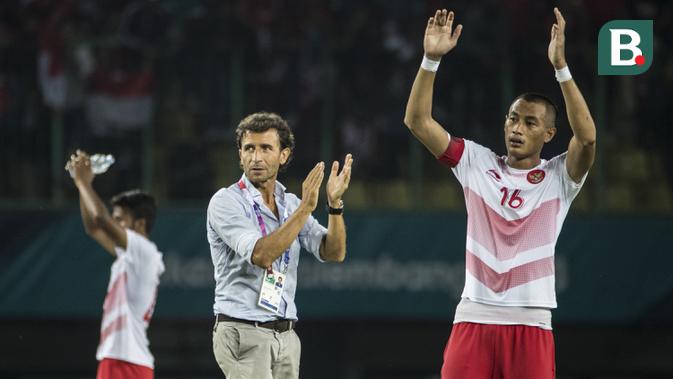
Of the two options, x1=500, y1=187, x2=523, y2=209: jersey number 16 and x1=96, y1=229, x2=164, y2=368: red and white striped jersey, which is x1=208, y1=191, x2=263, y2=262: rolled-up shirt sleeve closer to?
x1=500, y1=187, x2=523, y2=209: jersey number 16

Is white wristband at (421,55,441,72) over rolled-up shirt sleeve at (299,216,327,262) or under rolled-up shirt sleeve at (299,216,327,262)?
over

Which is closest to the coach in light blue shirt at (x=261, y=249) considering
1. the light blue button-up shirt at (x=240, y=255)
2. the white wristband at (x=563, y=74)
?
the light blue button-up shirt at (x=240, y=255)

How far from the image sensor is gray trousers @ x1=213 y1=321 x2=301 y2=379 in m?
5.59

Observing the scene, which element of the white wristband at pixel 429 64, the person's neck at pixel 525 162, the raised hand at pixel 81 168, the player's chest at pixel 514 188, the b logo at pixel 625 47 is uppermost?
the b logo at pixel 625 47

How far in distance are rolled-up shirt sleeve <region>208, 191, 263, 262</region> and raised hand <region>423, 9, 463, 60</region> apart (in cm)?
121

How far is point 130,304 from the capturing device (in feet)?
25.4

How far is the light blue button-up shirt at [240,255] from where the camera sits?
18.4 ft

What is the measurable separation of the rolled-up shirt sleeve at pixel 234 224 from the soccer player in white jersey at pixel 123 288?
1948 millimetres

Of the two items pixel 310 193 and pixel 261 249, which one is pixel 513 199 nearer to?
pixel 310 193

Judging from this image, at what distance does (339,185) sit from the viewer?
578 cm

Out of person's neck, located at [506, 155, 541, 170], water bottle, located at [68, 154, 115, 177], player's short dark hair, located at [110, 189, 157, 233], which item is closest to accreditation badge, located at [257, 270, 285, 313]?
person's neck, located at [506, 155, 541, 170]

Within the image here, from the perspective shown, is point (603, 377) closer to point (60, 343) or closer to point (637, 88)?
point (637, 88)

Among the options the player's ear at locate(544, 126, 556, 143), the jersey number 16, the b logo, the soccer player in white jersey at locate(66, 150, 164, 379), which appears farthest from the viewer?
the b logo

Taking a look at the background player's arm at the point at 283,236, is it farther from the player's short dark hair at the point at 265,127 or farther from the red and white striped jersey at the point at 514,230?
the red and white striped jersey at the point at 514,230
